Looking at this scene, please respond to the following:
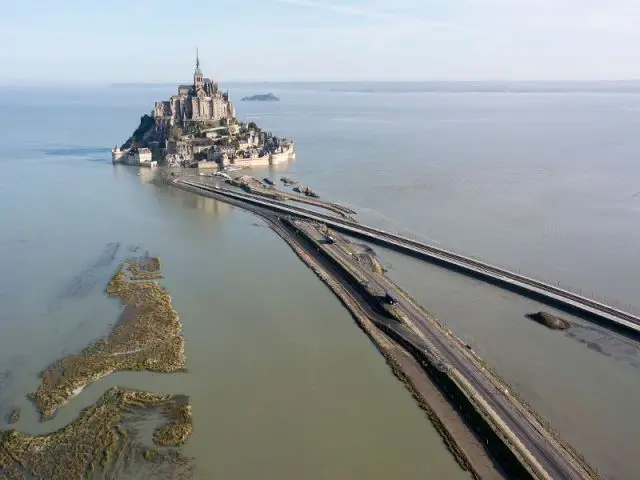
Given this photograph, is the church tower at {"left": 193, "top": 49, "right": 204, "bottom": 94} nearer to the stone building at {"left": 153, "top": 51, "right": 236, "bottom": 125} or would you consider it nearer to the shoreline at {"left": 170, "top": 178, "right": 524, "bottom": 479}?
the stone building at {"left": 153, "top": 51, "right": 236, "bottom": 125}

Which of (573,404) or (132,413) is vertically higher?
(573,404)

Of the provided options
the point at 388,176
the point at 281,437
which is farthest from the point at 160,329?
the point at 388,176

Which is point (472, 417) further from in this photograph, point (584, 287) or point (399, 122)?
point (399, 122)

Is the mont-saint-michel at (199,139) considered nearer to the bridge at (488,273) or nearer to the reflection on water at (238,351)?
the bridge at (488,273)

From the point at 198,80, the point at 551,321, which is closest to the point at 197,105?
the point at 198,80

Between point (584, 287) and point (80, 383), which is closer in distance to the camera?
point (80, 383)

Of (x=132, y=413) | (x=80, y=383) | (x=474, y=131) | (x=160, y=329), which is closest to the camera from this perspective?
(x=132, y=413)

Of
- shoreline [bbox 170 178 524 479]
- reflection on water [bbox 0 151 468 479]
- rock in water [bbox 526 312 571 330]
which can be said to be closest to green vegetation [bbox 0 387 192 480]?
reflection on water [bbox 0 151 468 479]
